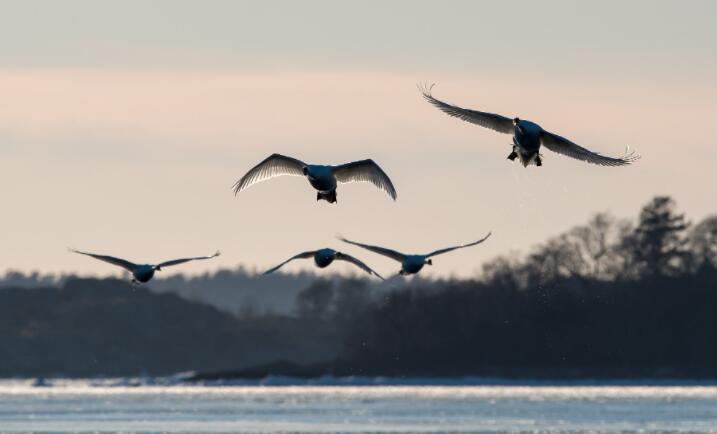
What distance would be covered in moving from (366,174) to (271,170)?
226cm

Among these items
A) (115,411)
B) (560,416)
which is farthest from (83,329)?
(560,416)

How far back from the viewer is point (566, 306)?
153 metres

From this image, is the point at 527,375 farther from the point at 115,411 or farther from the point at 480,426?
the point at 480,426

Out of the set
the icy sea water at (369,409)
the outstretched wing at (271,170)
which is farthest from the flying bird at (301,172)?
the icy sea water at (369,409)

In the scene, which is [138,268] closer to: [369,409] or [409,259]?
[409,259]

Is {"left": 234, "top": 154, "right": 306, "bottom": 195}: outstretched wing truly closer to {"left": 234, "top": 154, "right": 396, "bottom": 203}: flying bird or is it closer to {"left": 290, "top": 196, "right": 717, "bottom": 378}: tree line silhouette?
{"left": 234, "top": 154, "right": 396, "bottom": 203}: flying bird

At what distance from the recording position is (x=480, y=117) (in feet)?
204

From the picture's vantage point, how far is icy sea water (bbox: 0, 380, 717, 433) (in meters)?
105

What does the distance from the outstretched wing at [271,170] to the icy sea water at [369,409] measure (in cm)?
3864

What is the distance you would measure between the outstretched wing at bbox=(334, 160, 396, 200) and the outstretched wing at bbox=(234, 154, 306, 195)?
103cm

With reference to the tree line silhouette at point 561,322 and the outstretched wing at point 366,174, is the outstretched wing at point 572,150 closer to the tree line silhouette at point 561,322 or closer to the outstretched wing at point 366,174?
the outstretched wing at point 366,174

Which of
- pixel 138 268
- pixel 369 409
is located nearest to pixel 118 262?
pixel 138 268

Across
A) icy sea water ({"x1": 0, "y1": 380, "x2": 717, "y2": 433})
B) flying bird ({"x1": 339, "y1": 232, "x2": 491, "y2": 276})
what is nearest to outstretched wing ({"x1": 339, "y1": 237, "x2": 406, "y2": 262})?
flying bird ({"x1": 339, "y1": 232, "x2": 491, "y2": 276})

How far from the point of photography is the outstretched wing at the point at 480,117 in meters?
62.1
